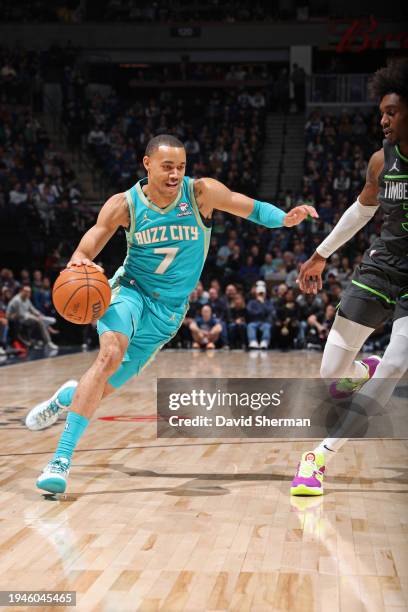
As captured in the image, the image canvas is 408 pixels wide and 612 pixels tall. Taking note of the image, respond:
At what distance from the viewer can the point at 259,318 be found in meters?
16.3

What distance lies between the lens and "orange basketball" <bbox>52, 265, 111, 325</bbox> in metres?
4.47

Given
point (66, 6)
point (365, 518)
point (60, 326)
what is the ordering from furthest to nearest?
point (66, 6)
point (60, 326)
point (365, 518)


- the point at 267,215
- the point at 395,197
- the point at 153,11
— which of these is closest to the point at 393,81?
the point at 395,197

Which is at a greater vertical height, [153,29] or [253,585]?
[153,29]

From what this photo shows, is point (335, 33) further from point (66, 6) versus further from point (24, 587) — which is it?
point (24, 587)

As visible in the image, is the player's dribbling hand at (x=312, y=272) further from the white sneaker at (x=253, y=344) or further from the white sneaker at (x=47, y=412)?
the white sneaker at (x=253, y=344)

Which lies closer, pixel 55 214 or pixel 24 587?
pixel 24 587

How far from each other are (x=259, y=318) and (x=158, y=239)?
11.4m

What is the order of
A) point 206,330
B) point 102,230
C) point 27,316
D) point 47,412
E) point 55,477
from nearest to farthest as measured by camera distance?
1. point 55,477
2. point 102,230
3. point 47,412
4. point 27,316
5. point 206,330

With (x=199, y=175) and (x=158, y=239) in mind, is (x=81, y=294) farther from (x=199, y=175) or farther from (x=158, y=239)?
(x=199, y=175)

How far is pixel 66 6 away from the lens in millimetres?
26078

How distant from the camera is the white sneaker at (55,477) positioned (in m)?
4.33

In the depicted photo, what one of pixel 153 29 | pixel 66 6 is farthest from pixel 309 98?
pixel 66 6

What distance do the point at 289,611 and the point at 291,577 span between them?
14.0 inches
